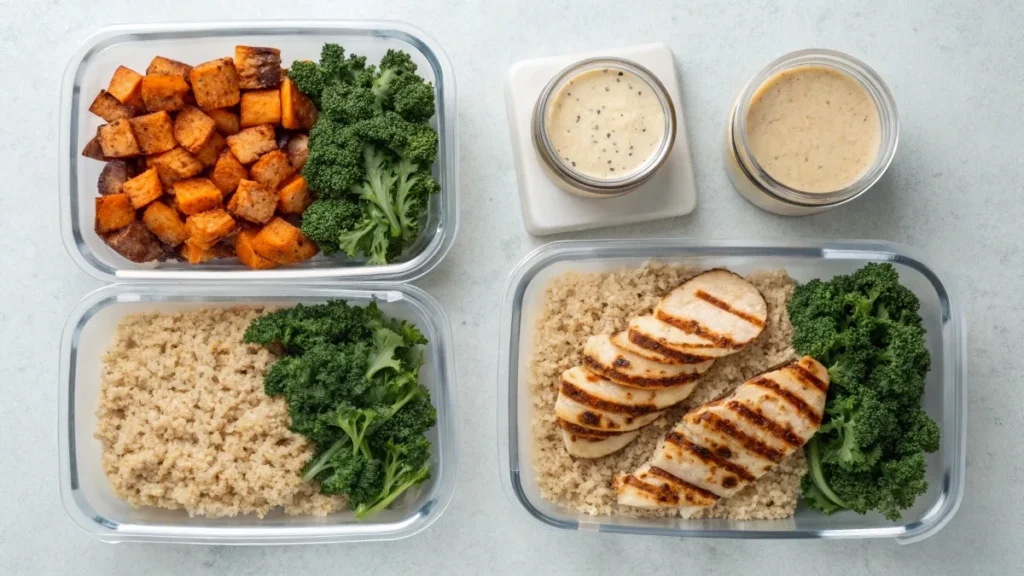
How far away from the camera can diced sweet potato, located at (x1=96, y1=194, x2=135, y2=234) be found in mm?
2010

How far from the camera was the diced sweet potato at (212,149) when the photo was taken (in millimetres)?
2052

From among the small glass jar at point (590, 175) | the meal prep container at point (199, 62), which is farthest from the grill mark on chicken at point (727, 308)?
the meal prep container at point (199, 62)

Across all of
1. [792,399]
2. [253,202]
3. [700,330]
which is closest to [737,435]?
[792,399]

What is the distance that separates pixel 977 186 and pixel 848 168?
546mm

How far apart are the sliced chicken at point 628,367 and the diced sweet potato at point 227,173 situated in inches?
41.0

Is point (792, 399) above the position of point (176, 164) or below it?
below

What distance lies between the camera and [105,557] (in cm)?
223

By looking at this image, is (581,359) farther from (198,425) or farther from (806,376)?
(198,425)

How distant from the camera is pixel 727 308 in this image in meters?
2.07

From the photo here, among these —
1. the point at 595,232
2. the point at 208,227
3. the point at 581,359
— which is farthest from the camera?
the point at 595,232

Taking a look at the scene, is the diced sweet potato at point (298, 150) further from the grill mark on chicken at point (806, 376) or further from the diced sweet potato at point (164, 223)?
the grill mark on chicken at point (806, 376)

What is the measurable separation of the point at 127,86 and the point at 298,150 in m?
0.47

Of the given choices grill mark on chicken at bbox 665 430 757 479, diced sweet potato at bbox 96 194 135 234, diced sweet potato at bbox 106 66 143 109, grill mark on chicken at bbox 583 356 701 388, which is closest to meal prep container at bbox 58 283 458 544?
A: diced sweet potato at bbox 96 194 135 234

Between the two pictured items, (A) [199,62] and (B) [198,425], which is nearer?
(B) [198,425]
